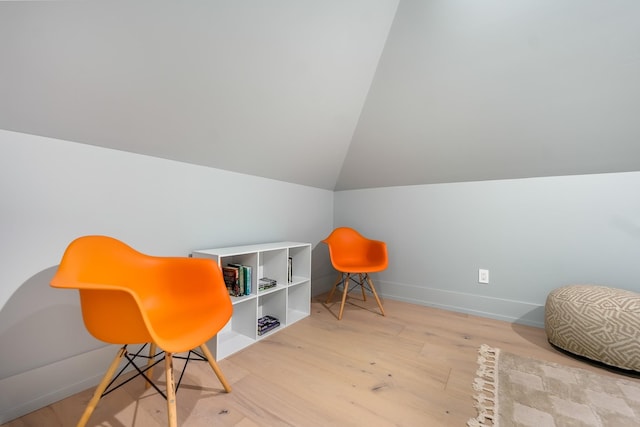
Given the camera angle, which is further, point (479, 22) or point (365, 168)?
point (365, 168)

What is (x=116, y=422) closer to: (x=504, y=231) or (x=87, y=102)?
(x=87, y=102)

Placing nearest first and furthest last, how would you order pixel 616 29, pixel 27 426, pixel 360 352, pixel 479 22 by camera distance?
pixel 27 426, pixel 616 29, pixel 479 22, pixel 360 352

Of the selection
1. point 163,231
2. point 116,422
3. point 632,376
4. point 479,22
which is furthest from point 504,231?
point 116,422

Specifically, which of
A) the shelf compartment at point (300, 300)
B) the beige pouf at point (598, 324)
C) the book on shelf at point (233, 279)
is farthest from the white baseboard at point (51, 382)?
the beige pouf at point (598, 324)

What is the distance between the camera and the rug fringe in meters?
1.13

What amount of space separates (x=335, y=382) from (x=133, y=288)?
3.78ft

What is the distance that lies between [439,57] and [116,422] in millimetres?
2750

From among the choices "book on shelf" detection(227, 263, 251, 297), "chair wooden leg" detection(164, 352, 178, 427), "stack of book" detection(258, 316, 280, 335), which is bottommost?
"stack of book" detection(258, 316, 280, 335)

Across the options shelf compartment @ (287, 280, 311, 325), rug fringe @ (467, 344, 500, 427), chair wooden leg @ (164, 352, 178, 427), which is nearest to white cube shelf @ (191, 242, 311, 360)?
shelf compartment @ (287, 280, 311, 325)

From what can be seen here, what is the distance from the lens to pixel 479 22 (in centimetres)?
161

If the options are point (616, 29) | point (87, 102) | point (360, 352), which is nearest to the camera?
point (87, 102)

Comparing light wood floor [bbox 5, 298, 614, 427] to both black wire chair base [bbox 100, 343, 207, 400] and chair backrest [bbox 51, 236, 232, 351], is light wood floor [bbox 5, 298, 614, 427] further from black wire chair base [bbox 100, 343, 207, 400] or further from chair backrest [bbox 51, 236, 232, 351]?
chair backrest [bbox 51, 236, 232, 351]

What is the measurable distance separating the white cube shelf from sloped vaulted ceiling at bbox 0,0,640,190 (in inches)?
28.3

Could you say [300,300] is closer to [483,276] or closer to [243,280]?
[243,280]
